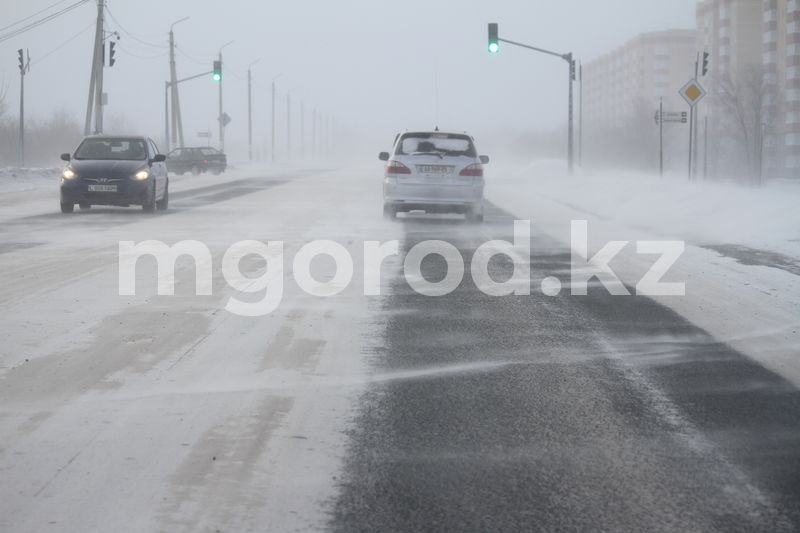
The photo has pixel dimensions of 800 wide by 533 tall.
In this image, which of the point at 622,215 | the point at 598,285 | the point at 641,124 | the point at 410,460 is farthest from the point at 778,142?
the point at 410,460

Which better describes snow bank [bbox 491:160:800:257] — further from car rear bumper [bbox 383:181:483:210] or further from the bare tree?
the bare tree

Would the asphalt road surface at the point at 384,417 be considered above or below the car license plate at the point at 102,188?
below

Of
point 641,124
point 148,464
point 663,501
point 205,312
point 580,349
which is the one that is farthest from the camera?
point 641,124

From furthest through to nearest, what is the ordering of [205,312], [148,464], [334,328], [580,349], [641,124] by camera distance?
[641,124] → [205,312] → [334,328] → [580,349] → [148,464]

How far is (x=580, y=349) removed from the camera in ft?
24.0

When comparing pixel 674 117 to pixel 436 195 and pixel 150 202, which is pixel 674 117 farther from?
pixel 150 202

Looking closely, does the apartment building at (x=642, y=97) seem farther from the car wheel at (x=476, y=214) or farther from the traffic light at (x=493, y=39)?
→ the car wheel at (x=476, y=214)

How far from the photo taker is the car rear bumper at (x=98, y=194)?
2219 cm

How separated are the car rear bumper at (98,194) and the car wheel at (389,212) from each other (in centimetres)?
532

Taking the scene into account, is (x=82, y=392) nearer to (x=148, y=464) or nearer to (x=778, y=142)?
(x=148, y=464)

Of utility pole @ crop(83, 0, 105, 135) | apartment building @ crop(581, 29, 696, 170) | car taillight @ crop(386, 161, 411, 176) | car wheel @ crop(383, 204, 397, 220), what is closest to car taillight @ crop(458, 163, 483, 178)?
car taillight @ crop(386, 161, 411, 176)

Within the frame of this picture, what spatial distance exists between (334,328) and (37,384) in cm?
A: 255

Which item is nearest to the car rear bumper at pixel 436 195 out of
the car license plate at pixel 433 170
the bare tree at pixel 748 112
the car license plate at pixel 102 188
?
the car license plate at pixel 433 170

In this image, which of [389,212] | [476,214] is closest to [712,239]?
[476,214]
